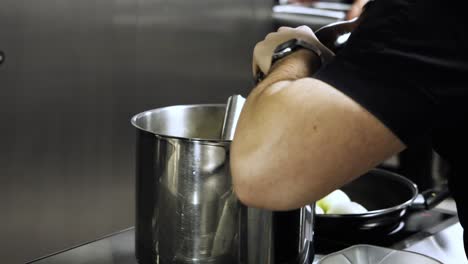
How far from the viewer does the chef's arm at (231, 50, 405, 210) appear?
2.07ft

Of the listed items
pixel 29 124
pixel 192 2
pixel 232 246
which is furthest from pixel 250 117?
pixel 192 2

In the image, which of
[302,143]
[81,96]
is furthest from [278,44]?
[81,96]

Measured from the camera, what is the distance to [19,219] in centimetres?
164

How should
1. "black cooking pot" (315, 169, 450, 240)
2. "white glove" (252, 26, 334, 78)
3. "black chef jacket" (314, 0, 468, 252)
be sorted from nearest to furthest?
"black chef jacket" (314, 0, 468, 252) < "white glove" (252, 26, 334, 78) < "black cooking pot" (315, 169, 450, 240)

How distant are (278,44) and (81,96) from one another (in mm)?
1082

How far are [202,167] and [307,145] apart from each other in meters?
0.17

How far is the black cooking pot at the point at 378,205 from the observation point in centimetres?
100

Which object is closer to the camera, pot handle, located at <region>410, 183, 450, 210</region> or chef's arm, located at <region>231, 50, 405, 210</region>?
chef's arm, located at <region>231, 50, 405, 210</region>

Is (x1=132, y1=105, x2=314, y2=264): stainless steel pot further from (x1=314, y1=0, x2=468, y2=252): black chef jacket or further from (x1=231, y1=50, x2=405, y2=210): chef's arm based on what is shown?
(x1=314, y1=0, x2=468, y2=252): black chef jacket

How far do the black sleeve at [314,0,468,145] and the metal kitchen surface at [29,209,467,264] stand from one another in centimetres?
41

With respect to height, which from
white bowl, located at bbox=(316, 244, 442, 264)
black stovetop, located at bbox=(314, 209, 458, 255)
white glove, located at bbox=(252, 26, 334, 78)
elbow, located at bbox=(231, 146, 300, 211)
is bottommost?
black stovetop, located at bbox=(314, 209, 458, 255)

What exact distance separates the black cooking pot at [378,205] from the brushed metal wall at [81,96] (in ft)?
2.76

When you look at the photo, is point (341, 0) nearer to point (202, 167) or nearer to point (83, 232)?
point (83, 232)

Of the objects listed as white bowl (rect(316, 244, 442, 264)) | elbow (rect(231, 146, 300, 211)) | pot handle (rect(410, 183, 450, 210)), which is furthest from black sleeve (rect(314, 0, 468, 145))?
pot handle (rect(410, 183, 450, 210))
